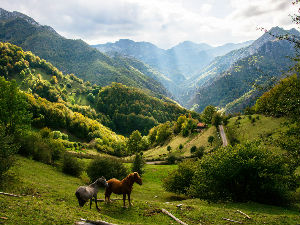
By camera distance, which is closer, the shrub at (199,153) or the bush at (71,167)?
the bush at (71,167)

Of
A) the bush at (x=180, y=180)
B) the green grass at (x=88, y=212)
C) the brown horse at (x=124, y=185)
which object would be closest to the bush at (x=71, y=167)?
the green grass at (x=88, y=212)

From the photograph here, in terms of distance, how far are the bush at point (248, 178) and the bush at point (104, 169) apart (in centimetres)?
1680

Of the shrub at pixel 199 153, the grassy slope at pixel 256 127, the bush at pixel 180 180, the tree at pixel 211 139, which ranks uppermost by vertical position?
the grassy slope at pixel 256 127

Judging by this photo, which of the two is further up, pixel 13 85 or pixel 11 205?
pixel 13 85

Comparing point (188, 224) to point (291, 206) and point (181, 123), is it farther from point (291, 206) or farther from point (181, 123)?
point (181, 123)

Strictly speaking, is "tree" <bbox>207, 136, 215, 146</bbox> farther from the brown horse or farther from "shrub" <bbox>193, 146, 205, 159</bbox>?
the brown horse

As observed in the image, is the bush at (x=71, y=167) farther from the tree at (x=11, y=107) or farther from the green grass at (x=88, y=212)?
the green grass at (x=88, y=212)

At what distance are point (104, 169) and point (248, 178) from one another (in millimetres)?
25110

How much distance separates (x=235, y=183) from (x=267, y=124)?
70.9m

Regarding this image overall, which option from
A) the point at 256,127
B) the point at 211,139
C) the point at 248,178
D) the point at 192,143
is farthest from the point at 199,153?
the point at 248,178

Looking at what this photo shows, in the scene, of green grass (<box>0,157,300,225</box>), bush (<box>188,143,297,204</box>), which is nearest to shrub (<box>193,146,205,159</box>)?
bush (<box>188,143,297,204</box>)

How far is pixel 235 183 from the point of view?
27.9 metres

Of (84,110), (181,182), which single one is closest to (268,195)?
(181,182)

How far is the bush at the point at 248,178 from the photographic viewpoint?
87.3ft
